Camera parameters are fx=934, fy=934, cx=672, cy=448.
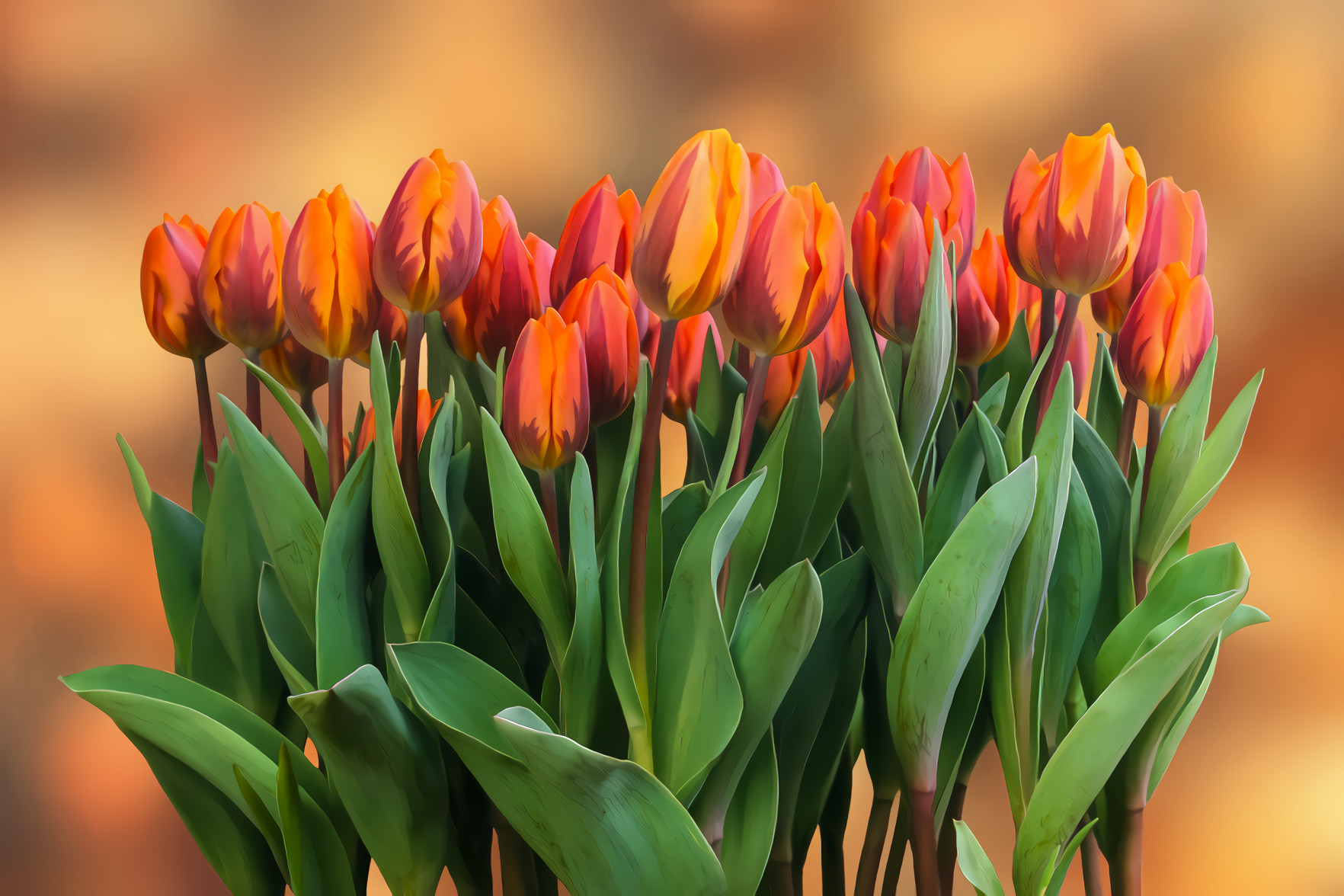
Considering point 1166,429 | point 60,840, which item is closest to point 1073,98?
point 1166,429

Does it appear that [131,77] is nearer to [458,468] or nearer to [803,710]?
[458,468]

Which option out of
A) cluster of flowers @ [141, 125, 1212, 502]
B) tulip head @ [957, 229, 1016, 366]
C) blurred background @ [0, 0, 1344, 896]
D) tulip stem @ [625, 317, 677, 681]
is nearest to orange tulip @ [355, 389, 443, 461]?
cluster of flowers @ [141, 125, 1212, 502]

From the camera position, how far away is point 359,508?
34cm

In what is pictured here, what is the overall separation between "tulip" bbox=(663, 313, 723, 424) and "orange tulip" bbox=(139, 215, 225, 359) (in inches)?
7.6

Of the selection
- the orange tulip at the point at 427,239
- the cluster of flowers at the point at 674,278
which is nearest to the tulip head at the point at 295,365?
the cluster of flowers at the point at 674,278

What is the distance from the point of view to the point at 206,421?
1.30 ft

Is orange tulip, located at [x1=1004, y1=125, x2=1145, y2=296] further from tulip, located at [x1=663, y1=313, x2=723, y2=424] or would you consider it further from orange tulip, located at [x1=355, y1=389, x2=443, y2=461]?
orange tulip, located at [x1=355, y1=389, x2=443, y2=461]

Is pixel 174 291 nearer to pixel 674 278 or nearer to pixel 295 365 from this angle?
pixel 295 365

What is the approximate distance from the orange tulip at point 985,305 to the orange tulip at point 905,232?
2 centimetres

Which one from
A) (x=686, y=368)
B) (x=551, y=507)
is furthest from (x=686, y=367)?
(x=551, y=507)

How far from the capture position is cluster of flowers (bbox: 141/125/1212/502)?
0.30 meters

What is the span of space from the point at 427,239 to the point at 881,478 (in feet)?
0.60

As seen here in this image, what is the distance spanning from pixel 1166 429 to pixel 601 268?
24cm

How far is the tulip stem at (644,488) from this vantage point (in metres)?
0.30
